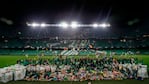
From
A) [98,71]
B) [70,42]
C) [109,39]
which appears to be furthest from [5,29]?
[98,71]

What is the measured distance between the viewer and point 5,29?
29.9m

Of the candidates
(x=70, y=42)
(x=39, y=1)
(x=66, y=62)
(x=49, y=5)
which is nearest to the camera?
(x=39, y=1)

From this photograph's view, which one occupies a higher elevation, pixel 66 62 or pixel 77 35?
pixel 77 35

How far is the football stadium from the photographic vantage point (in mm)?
10401

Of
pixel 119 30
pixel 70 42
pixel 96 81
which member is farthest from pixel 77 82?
pixel 119 30

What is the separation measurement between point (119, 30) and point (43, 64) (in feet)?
57.4

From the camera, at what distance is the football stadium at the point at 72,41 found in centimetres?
1040

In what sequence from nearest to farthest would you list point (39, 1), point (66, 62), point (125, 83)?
point (39, 1) → point (125, 83) → point (66, 62)

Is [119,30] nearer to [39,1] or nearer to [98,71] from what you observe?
[98,71]

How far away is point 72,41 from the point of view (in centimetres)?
2864

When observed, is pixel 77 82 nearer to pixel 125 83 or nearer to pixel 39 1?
pixel 125 83

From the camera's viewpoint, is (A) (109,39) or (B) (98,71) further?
(A) (109,39)

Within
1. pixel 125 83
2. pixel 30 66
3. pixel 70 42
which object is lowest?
pixel 125 83

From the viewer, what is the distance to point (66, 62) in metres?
15.4
